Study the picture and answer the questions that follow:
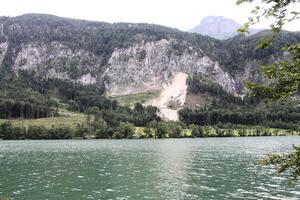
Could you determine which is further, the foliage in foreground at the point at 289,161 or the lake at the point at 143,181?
the lake at the point at 143,181

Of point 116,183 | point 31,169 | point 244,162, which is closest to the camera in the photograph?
point 116,183

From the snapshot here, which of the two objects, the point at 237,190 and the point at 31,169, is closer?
the point at 237,190

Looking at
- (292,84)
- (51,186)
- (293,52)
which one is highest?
(293,52)

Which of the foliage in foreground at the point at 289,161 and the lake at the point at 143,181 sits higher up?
the foliage in foreground at the point at 289,161

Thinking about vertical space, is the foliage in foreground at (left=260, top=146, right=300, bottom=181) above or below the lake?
above

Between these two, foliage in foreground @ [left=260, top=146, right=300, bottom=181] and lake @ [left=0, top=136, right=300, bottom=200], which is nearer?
foliage in foreground @ [left=260, top=146, right=300, bottom=181]

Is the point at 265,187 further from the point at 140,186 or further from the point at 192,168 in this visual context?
the point at 192,168

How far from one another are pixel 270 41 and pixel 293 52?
248 centimetres

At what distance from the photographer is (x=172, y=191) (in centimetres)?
6106

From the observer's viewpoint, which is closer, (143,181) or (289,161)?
(289,161)

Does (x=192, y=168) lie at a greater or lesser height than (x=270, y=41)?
lesser

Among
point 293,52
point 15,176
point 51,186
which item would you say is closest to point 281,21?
point 293,52

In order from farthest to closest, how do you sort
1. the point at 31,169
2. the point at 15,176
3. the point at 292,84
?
the point at 31,169 → the point at 15,176 → the point at 292,84

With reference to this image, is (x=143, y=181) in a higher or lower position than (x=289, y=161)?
lower
